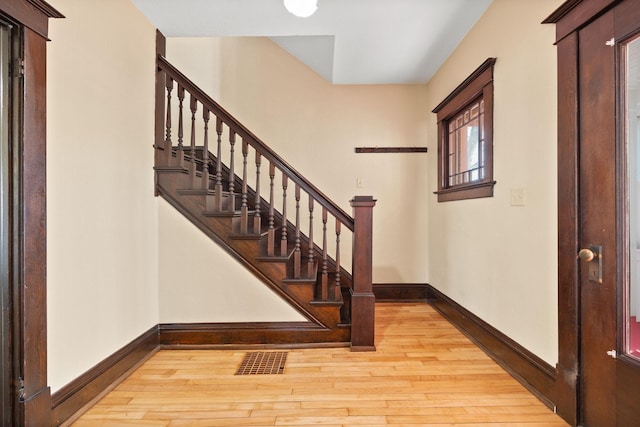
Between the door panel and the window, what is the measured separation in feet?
2.70

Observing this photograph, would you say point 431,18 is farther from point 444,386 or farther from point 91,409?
point 91,409

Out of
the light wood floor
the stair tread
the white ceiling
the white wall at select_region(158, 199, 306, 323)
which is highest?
the white ceiling

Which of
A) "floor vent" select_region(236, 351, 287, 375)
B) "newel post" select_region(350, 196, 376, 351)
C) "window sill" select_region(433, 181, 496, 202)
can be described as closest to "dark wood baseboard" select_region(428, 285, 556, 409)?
"newel post" select_region(350, 196, 376, 351)

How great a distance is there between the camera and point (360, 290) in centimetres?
248

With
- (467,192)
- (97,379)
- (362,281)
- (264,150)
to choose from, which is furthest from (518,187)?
(97,379)

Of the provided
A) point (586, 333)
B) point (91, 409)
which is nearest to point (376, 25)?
point (586, 333)

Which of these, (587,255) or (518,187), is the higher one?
(518,187)

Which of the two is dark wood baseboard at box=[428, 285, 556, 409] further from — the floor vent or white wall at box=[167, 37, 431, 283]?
the floor vent

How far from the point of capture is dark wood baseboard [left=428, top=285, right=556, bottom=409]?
178 cm

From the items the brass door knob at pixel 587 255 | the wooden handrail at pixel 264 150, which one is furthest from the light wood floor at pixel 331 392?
the wooden handrail at pixel 264 150

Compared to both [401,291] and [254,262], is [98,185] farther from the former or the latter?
[401,291]

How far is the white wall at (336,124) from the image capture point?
3.68m

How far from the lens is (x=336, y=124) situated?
147 inches

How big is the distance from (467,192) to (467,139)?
592mm
